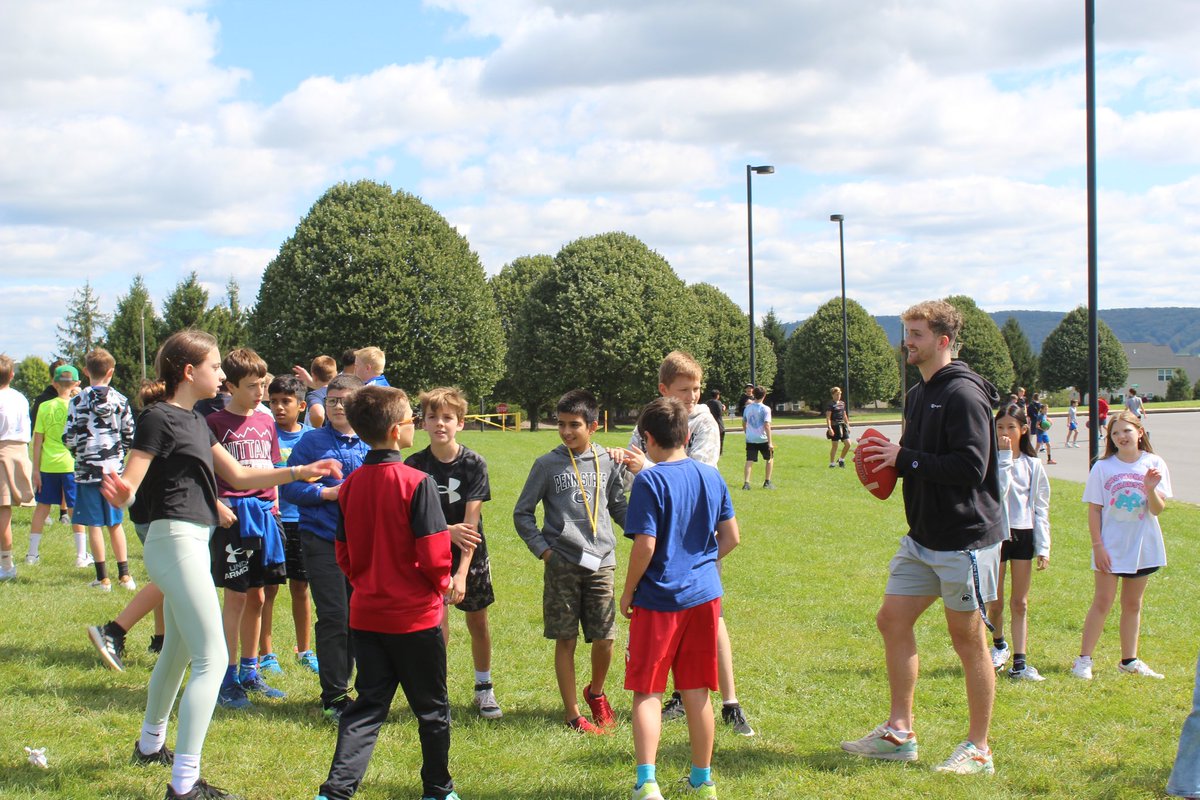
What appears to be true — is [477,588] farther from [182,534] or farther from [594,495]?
[182,534]

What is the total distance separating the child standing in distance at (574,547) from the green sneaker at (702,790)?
40.0 inches

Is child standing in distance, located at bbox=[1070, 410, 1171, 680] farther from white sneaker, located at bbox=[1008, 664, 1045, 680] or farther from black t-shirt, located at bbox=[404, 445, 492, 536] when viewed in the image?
black t-shirt, located at bbox=[404, 445, 492, 536]

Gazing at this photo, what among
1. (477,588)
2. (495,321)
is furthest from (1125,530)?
(495,321)

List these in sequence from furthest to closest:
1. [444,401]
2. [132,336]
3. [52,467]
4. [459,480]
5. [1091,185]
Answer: [132,336]
[1091,185]
[52,467]
[459,480]
[444,401]

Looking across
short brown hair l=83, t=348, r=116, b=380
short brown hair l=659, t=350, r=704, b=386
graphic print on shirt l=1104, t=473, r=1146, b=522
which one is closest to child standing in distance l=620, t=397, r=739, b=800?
short brown hair l=659, t=350, r=704, b=386

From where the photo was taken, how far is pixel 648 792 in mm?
4160

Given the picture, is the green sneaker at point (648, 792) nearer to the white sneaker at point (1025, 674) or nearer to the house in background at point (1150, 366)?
the white sneaker at point (1025, 674)

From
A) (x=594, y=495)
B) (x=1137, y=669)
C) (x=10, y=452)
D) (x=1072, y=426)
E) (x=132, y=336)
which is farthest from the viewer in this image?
(x=132, y=336)

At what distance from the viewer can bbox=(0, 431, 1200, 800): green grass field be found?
4609 mm

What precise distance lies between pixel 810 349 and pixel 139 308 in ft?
146

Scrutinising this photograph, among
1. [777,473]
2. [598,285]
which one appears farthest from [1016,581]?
[598,285]

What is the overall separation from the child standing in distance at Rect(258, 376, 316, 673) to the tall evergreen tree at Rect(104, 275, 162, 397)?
5517 cm

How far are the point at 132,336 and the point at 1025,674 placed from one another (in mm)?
61891

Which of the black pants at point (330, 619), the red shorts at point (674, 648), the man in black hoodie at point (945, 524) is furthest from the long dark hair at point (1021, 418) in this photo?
the black pants at point (330, 619)
